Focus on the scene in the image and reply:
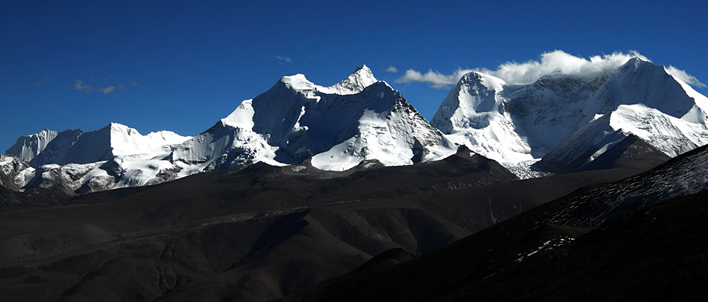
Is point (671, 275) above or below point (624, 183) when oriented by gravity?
below

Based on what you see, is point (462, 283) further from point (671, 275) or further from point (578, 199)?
point (671, 275)

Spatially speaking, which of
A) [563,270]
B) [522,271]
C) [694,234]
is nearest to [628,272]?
[694,234]

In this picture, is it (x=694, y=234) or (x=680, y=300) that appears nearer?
(x=680, y=300)

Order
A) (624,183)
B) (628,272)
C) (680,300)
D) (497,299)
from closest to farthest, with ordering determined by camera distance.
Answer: (680,300)
(628,272)
(497,299)
(624,183)

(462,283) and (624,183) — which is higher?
(624,183)

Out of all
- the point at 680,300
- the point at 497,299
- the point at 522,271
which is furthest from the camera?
the point at 522,271

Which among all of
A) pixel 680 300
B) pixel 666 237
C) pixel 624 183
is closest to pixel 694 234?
pixel 666 237

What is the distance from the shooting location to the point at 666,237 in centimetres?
7919

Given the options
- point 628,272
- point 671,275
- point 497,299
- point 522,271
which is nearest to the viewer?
point 671,275

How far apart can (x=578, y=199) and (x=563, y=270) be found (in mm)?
58062

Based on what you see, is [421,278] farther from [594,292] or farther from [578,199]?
[594,292]

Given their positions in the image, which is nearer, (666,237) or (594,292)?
(594,292)

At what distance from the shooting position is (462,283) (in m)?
113

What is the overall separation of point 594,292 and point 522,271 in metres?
26.7
